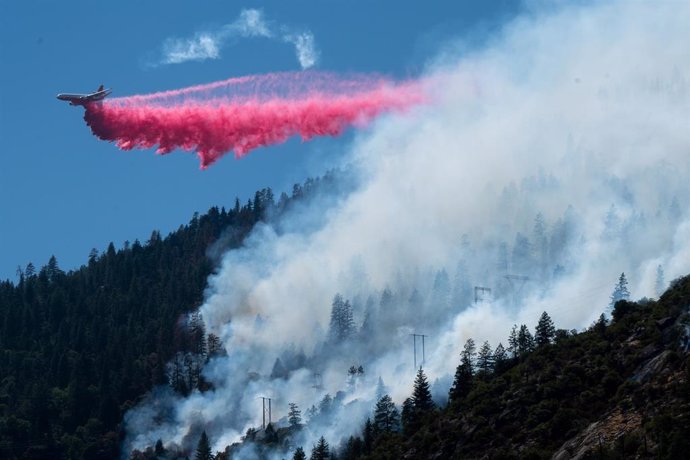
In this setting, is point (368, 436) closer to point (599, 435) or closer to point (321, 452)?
point (321, 452)

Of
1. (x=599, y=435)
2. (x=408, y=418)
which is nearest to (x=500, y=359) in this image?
(x=408, y=418)

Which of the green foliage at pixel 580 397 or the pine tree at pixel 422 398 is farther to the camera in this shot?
the pine tree at pixel 422 398

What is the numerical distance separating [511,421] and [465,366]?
2494 centimetres

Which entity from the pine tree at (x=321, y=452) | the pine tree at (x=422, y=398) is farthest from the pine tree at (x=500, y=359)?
the pine tree at (x=321, y=452)

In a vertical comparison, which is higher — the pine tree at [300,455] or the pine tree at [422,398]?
the pine tree at [422,398]

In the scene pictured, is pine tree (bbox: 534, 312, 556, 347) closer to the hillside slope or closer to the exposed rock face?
the hillside slope

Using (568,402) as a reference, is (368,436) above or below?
above

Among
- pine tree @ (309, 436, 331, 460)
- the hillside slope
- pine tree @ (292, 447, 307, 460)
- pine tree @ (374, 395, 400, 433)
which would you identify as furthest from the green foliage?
pine tree @ (292, 447, 307, 460)

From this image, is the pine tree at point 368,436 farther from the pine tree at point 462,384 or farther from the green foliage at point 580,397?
the pine tree at point 462,384

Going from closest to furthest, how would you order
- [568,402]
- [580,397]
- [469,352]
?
[580,397]
[568,402]
[469,352]

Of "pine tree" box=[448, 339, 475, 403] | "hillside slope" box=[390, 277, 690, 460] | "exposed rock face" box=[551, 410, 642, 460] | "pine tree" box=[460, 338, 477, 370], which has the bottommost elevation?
"exposed rock face" box=[551, 410, 642, 460]

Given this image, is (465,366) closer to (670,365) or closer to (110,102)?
(670,365)

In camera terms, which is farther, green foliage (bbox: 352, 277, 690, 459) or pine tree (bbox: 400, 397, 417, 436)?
pine tree (bbox: 400, 397, 417, 436)

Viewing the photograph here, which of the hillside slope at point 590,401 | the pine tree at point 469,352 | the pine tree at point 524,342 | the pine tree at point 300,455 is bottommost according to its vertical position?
the hillside slope at point 590,401
